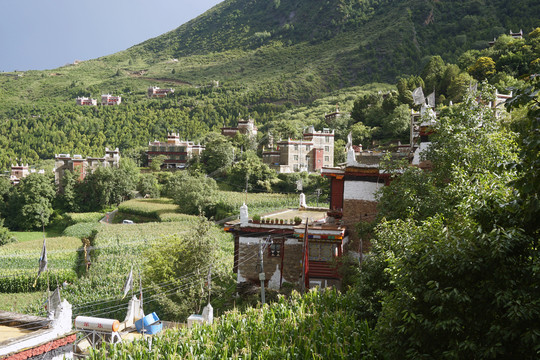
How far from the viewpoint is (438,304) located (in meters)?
7.61

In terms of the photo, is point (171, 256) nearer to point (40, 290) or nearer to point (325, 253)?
point (325, 253)

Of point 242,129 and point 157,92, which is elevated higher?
point 157,92

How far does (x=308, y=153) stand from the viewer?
237 feet

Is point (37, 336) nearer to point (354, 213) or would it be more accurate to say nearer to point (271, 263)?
point (271, 263)

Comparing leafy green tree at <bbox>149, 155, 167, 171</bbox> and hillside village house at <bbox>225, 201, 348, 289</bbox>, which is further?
leafy green tree at <bbox>149, 155, 167, 171</bbox>

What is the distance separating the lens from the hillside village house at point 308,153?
71.4m

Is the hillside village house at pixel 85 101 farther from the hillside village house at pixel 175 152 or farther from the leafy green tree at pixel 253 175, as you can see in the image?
the leafy green tree at pixel 253 175

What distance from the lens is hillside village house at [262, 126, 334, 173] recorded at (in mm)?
71438

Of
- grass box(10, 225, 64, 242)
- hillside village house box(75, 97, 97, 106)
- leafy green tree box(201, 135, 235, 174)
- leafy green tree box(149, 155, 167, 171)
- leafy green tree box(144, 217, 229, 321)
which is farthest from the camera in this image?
hillside village house box(75, 97, 97, 106)

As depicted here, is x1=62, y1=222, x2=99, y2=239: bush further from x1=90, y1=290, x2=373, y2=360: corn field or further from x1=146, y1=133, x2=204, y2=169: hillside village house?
x1=90, y1=290, x2=373, y2=360: corn field

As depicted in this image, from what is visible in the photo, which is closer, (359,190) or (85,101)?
(359,190)

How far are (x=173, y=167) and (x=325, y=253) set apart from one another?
71.1 meters

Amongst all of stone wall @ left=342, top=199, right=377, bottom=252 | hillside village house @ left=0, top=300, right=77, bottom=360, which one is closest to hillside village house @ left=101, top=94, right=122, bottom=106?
stone wall @ left=342, top=199, right=377, bottom=252

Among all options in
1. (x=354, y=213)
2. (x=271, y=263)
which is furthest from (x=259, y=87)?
(x=271, y=263)
